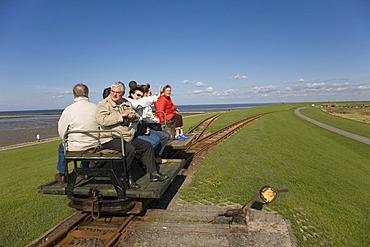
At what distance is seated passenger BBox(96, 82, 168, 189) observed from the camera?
451cm

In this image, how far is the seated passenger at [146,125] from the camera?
19.9 feet

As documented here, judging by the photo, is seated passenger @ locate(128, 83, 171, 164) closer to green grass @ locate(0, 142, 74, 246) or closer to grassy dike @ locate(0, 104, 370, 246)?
grassy dike @ locate(0, 104, 370, 246)

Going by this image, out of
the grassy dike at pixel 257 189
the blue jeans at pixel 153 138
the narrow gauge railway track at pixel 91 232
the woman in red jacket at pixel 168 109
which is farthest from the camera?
the woman in red jacket at pixel 168 109

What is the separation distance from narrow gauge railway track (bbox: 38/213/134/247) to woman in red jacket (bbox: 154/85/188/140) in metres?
4.19

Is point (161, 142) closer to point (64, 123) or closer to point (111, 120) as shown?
point (111, 120)

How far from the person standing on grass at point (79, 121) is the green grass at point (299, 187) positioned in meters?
2.49

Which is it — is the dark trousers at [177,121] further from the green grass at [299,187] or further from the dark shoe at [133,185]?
the dark shoe at [133,185]

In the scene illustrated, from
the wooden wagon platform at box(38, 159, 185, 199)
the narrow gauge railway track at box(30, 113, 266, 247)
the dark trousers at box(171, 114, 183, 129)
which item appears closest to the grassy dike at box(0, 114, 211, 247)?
the narrow gauge railway track at box(30, 113, 266, 247)

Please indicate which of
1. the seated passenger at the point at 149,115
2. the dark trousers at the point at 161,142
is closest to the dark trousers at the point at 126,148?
the dark trousers at the point at 161,142

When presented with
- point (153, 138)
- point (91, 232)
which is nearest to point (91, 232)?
point (91, 232)

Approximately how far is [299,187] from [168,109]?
15.1 ft

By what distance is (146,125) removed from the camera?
21.0ft

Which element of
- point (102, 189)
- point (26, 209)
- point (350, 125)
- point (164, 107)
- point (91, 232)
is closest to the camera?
point (91, 232)

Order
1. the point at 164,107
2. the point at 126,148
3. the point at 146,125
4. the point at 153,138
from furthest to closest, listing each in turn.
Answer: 1. the point at 164,107
2. the point at 146,125
3. the point at 153,138
4. the point at 126,148
